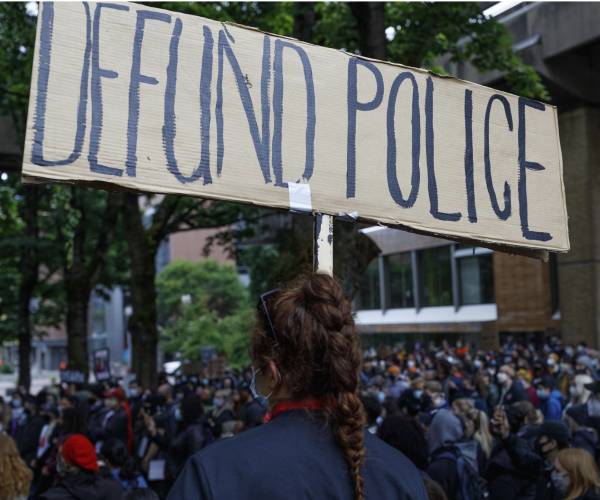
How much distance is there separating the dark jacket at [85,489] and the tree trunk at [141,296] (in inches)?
472

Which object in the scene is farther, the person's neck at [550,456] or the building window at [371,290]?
the building window at [371,290]

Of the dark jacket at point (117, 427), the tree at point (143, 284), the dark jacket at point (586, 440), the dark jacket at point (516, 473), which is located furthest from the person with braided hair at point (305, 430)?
the tree at point (143, 284)

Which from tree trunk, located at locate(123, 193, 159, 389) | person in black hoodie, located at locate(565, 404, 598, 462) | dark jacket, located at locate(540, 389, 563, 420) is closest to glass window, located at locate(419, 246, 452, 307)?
tree trunk, located at locate(123, 193, 159, 389)

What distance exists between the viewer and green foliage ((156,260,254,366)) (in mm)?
50406

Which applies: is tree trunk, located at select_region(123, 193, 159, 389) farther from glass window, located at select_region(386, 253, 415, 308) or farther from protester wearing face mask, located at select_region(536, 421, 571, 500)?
glass window, located at select_region(386, 253, 415, 308)

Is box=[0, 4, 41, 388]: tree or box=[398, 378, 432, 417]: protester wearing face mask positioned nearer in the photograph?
box=[398, 378, 432, 417]: protester wearing face mask

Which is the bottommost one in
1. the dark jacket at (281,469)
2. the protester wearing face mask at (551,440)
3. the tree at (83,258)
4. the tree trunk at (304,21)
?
the protester wearing face mask at (551,440)

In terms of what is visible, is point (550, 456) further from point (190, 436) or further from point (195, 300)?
point (195, 300)

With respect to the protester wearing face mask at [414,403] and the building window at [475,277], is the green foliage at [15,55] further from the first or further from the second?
the building window at [475,277]

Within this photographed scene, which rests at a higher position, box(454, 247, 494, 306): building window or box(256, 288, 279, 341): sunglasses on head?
box(454, 247, 494, 306): building window

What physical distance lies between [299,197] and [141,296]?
14.6 metres

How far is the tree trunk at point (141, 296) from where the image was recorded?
16562 millimetres

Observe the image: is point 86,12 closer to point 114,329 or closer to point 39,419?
point 39,419

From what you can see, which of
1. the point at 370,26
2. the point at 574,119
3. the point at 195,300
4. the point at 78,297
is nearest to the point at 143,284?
the point at 78,297
